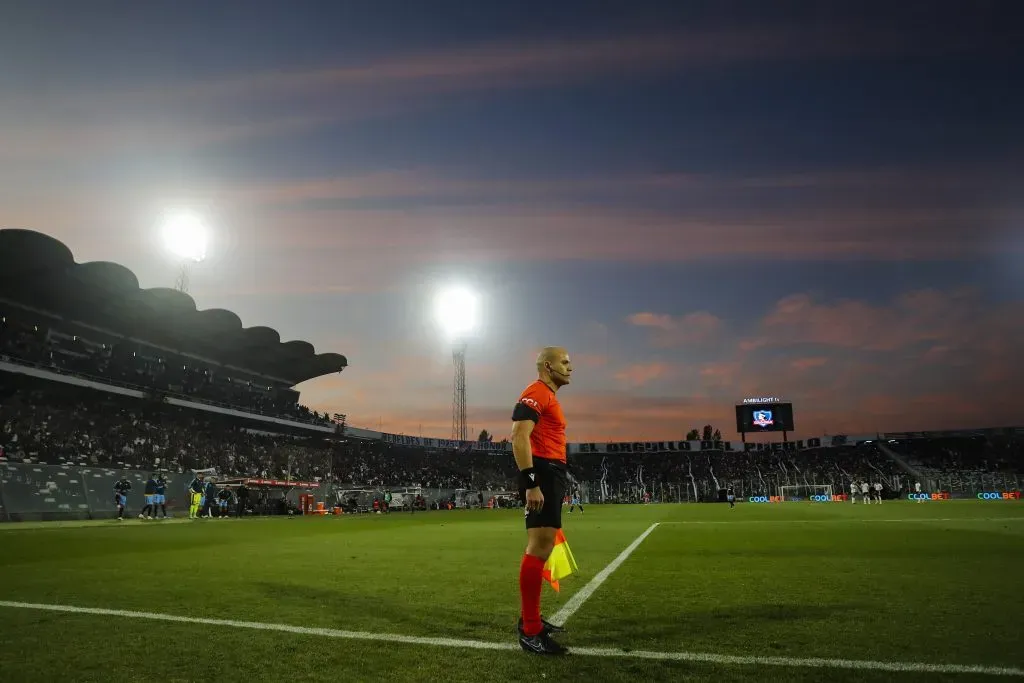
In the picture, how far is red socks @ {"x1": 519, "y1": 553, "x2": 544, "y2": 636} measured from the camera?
5.08 m

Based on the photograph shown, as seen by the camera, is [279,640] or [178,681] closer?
[178,681]

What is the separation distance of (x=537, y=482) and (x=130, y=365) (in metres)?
54.8

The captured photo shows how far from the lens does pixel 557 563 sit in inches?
223

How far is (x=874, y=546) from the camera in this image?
42.4ft

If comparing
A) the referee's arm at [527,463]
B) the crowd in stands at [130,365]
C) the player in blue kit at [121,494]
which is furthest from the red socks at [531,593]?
the crowd in stands at [130,365]

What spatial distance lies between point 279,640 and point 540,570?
82.8 inches

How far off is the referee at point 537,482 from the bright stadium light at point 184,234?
2058 inches

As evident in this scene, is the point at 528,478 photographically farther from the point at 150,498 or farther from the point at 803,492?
the point at 803,492

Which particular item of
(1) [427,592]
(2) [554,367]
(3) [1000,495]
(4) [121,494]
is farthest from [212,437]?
(3) [1000,495]

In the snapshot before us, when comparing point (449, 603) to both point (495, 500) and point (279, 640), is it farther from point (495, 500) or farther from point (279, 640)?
point (495, 500)

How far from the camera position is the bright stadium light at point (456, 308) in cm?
6366

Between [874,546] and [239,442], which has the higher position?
[239,442]

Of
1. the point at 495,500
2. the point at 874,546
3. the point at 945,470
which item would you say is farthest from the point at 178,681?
the point at 945,470

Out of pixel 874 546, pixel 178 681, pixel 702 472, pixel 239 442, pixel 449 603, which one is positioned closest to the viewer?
pixel 178 681
